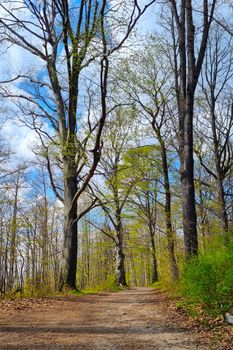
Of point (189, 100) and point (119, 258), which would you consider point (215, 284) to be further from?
point (119, 258)

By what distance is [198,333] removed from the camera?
4.95m

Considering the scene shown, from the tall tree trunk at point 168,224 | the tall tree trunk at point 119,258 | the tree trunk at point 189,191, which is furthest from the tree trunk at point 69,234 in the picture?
the tall tree trunk at point 119,258

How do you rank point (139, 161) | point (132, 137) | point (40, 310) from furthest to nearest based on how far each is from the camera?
point (132, 137) < point (139, 161) < point (40, 310)

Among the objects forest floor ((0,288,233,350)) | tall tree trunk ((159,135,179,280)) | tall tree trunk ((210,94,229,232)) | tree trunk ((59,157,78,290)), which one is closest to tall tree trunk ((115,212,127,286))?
tall tree trunk ((159,135,179,280))

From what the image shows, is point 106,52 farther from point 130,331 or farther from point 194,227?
point 130,331

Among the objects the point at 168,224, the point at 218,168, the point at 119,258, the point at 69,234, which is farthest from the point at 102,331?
the point at 119,258

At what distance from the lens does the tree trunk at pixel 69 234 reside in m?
13.0

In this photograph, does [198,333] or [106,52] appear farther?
[106,52]

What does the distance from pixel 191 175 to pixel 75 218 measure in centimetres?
570

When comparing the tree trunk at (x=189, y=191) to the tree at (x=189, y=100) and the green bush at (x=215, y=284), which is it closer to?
the tree at (x=189, y=100)

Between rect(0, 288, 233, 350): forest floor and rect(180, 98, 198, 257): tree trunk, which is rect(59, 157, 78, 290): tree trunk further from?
rect(0, 288, 233, 350): forest floor

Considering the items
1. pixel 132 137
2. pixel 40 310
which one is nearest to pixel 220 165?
pixel 132 137

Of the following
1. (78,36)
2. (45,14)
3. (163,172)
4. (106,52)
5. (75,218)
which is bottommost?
(75,218)

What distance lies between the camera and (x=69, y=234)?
1348 centimetres
